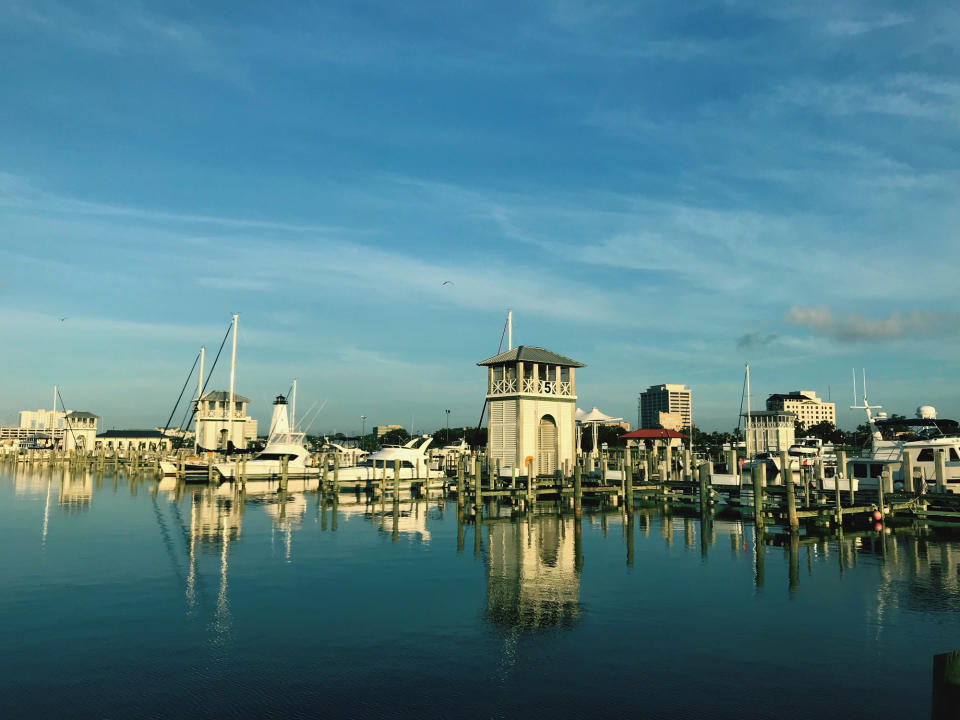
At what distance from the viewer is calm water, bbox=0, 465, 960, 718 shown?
14.9 m

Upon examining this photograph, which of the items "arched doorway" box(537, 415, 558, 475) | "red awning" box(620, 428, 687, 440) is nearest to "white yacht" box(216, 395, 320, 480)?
"arched doorway" box(537, 415, 558, 475)

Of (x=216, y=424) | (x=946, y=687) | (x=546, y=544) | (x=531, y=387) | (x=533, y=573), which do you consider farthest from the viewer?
(x=216, y=424)

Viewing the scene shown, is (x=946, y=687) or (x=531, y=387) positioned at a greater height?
(x=531, y=387)

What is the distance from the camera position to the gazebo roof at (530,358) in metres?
51.1

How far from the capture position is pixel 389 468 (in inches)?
2618

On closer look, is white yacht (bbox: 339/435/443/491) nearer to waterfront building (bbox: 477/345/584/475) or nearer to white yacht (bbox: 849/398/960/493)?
waterfront building (bbox: 477/345/584/475)

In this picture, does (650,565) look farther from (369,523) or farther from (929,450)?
(929,450)

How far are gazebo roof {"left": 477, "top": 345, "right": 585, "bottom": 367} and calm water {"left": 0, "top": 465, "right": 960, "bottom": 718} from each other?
16.6 meters

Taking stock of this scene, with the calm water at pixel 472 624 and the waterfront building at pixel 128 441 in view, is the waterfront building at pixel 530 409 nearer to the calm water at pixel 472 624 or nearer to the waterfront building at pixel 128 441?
the calm water at pixel 472 624

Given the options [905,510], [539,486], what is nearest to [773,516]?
[905,510]

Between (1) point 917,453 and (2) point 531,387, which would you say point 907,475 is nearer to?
(1) point 917,453

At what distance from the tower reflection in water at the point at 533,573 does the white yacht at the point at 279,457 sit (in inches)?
1273

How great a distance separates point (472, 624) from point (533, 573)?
25.2 feet

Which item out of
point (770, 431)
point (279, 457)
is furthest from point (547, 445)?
point (770, 431)
